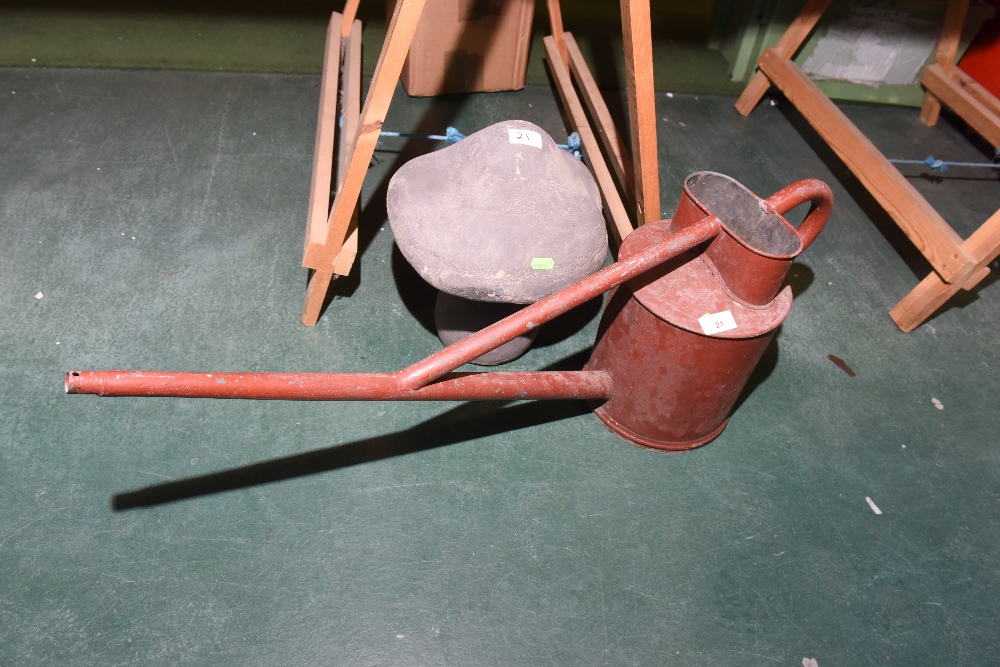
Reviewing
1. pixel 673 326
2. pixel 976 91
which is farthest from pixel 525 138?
pixel 976 91

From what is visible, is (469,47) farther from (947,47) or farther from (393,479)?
(947,47)

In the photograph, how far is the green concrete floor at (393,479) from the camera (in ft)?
6.93

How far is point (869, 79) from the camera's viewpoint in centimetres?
448

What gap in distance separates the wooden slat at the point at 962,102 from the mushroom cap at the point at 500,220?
9.07 ft

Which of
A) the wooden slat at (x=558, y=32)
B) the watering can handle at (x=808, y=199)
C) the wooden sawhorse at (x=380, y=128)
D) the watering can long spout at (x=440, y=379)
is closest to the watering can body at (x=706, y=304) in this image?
the watering can handle at (x=808, y=199)

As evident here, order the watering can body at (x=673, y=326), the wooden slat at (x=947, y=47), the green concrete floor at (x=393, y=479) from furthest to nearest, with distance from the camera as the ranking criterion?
the wooden slat at (x=947, y=47)
the green concrete floor at (x=393, y=479)
the watering can body at (x=673, y=326)

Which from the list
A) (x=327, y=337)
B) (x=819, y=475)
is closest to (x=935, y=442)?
(x=819, y=475)

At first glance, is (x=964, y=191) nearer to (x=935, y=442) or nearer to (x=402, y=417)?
(x=935, y=442)

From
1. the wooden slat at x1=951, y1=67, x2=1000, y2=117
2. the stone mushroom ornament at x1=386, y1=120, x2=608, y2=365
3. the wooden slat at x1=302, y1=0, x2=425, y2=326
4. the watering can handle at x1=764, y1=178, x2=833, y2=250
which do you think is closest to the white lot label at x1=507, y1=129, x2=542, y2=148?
the stone mushroom ornament at x1=386, y1=120, x2=608, y2=365

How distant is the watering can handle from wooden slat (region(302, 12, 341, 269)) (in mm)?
1515

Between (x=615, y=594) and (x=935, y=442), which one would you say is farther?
(x=935, y=442)

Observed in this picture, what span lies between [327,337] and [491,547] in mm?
1047

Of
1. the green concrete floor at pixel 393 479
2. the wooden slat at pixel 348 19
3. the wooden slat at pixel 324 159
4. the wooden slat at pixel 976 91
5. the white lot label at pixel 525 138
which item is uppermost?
the white lot label at pixel 525 138

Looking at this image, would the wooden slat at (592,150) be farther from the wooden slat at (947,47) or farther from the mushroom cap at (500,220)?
the wooden slat at (947,47)
